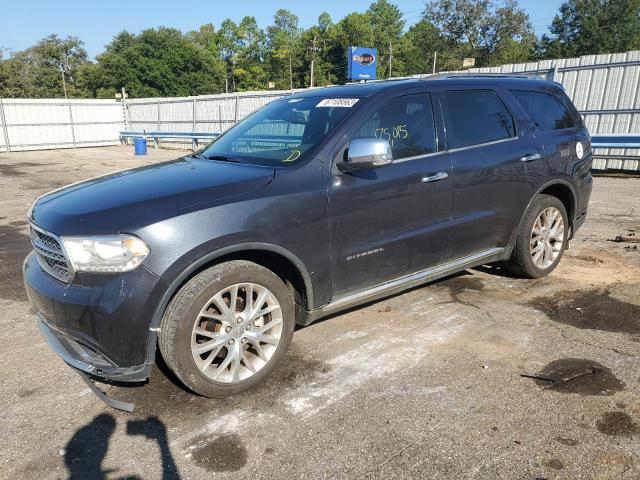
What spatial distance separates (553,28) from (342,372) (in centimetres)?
7596

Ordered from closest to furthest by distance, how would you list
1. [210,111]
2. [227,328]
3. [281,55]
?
[227,328], [210,111], [281,55]

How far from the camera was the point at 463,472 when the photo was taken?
7.68 ft

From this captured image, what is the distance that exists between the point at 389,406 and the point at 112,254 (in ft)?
5.86

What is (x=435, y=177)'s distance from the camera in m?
3.76

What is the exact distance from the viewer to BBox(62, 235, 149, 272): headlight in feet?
8.45

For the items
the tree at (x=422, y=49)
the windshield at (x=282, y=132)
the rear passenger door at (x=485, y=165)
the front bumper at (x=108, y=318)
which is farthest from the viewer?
the tree at (x=422, y=49)

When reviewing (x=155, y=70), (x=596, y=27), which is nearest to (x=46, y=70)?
(x=155, y=70)

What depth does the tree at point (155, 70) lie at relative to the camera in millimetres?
59781

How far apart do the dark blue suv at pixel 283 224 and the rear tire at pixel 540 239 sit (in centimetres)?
2

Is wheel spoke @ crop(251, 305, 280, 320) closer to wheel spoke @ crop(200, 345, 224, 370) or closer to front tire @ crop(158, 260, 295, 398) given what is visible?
front tire @ crop(158, 260, 295, 398)

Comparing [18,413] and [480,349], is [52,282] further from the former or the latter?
[480,349]

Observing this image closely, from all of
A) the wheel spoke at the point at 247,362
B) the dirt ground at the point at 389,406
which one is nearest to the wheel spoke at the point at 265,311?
the wheel spoke at the point at 247,362

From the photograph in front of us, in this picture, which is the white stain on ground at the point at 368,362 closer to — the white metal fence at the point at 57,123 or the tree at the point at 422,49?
the white metal fence at the point at 57,123

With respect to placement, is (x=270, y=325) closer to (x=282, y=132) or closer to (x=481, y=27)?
(x=282, y=132)
